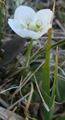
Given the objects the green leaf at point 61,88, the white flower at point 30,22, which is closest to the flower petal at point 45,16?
the white flower at point 30,22

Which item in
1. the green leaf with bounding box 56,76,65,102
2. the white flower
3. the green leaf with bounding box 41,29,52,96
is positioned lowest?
the green leaf with bounding box 56,76,65,102

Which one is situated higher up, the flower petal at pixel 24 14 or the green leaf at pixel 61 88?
the flower petal at pixel 24 14

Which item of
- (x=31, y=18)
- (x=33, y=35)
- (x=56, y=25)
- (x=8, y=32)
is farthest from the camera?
(x=56, y=25)

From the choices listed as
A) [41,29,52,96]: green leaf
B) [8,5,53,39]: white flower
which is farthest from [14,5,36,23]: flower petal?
[41,29,52,96]: green leaf

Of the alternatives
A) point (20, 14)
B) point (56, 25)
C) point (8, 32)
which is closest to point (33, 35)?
point (20, 14)

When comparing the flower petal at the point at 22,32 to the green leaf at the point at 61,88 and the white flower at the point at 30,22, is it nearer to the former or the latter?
the white flower at the point at 30,22

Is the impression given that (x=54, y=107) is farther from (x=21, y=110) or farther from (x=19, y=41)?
(x=19, y=41)

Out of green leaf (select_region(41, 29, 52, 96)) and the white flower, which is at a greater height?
the white flower

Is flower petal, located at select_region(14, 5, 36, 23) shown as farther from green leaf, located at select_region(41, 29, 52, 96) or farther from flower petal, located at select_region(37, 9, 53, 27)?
green leaf, located at select_region(41, 29, 52, 96)
